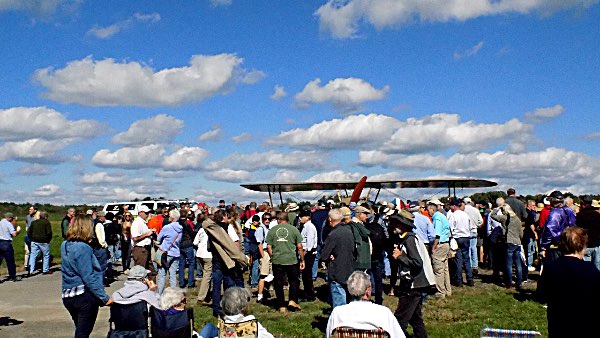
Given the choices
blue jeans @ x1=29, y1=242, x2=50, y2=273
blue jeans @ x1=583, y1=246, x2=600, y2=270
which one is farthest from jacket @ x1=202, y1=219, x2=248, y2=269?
blue jeans @ x1=29, y1=242, x2=50, y2=273

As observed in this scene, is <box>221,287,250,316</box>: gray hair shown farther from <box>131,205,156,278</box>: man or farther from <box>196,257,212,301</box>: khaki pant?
<box>131,205,156,278</box>: man

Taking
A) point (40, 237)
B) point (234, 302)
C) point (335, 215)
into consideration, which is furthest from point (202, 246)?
point (40, 237)

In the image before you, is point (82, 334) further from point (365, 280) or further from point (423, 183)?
point (423, 183)

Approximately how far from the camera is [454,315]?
8.39 metres

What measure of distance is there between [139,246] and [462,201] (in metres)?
7.26

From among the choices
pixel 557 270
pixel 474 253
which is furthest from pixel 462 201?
pixel 557 270

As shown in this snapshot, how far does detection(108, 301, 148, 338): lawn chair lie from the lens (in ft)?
16.5

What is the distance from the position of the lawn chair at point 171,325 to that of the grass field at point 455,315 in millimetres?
2780

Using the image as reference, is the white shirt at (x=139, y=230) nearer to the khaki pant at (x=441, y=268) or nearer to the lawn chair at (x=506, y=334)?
the khaki pant at (x=441, y=268)

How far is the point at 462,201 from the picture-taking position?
12.6 metres

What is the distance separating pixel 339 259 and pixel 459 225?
15.9ft

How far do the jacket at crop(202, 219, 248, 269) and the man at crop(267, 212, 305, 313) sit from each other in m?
0.88

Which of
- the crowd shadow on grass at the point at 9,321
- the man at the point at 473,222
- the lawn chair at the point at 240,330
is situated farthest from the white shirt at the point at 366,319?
the man at the point at 473,222

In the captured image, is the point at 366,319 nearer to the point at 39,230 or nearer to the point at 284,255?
the point at 284,255
